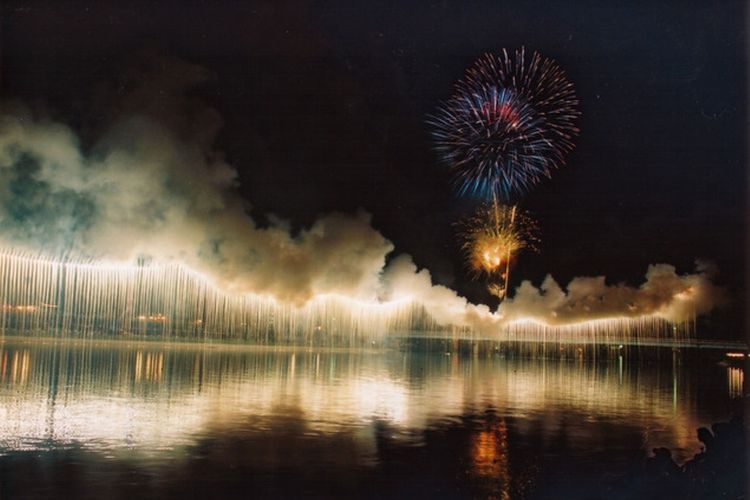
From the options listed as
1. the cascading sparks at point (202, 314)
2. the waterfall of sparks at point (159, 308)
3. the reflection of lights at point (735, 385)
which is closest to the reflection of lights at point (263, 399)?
the reflection of lights at point (735, 385)

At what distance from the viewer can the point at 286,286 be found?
56938 millimetres

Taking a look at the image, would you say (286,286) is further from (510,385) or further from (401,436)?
(401,436)

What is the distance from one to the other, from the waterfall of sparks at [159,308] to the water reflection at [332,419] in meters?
13.8

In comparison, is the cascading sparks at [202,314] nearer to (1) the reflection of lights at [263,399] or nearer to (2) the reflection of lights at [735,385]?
(1) the reflection of lights at [263,399]

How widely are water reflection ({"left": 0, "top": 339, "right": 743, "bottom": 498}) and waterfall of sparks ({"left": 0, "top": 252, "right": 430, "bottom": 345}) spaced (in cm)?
1381

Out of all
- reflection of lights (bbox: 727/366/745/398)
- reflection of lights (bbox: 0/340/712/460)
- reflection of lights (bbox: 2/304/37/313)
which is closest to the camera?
reflection of lights (bbox: 0/340/712/460)

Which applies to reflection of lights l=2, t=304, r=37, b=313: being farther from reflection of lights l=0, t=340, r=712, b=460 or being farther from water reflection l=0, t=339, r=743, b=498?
water reflection l=0, t=339, r=743, b=498

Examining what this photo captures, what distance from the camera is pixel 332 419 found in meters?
19.6

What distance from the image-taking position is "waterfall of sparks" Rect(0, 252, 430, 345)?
4760cm

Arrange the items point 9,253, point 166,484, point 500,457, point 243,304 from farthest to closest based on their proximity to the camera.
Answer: point 243,304
point 9,253
point 500,457
point 166,484

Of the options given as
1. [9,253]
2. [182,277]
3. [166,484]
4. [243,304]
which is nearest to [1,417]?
[166,484]

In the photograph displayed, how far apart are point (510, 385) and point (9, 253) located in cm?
3152

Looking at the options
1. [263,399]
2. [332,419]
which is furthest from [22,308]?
[332,419]

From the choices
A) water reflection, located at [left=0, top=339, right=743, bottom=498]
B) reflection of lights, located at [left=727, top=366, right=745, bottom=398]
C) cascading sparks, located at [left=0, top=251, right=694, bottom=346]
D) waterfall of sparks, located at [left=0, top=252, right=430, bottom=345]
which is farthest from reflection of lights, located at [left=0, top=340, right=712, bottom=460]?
cascading sparks, located at [left=0, top=251, right=694, bottom=346]
